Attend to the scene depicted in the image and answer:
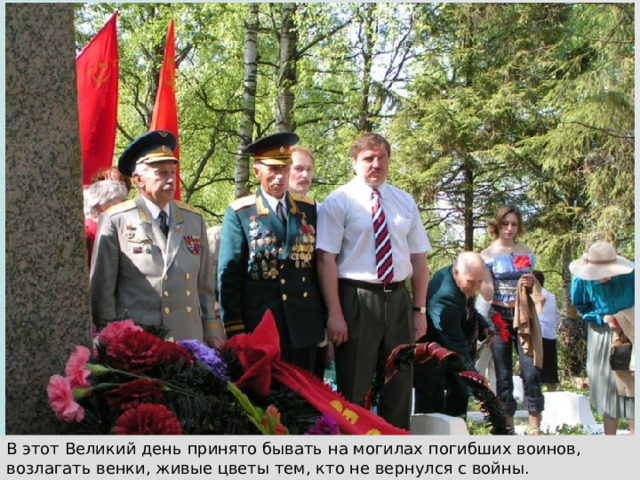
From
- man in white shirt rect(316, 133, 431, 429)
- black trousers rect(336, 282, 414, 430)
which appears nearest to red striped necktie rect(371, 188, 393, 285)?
man in white shirt rect(316, 133, 431, 429)

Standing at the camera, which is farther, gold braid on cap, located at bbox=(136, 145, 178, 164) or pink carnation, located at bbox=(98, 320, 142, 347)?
gold braid on cap, located at bbox=(136, 145, 178, 164)

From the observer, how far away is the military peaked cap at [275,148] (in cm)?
553

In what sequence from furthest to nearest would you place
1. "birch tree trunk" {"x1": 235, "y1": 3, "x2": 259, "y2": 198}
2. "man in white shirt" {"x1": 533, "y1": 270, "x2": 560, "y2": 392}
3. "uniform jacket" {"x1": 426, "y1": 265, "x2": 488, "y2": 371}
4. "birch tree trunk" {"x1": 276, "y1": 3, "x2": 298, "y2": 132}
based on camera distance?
1. "birch tree trunk" {"x1": 276, "y1": 3, "x2": 298, "y2": 132}
2. "birch tree trunk" {"x1": 235, "y1": 3, "x2": 259, "y2": 198}
3. "man in white shirt" {"x1": 533, "y1": 270, "x2": 560, "y2": 392}
4. "uniform jacket" {"x1": 426, "y1": 265, "x2": 488, "y2": 371}

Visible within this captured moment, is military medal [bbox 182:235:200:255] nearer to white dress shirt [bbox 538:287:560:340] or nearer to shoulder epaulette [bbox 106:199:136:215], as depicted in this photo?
shoulder epaulette [bbox 106:199:136:215]

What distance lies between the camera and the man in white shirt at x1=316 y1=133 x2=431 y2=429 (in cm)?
552

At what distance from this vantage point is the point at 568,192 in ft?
52.5

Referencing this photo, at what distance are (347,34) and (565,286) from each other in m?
6.51

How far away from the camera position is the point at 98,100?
24.2 ft

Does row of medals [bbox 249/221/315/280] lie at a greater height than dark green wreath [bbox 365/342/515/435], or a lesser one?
greater

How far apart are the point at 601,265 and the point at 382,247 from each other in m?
2.60

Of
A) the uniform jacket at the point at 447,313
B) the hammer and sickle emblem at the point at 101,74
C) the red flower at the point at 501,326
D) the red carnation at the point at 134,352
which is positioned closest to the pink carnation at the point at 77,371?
the red carnation at the point at 134,352

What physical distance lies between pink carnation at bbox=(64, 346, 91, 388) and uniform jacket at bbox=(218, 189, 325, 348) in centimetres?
258

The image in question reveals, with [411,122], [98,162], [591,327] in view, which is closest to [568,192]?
[411,122]

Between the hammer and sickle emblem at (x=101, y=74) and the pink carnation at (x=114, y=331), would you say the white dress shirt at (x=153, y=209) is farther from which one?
the hammer and sickle emblem at (x=101, y=74)
